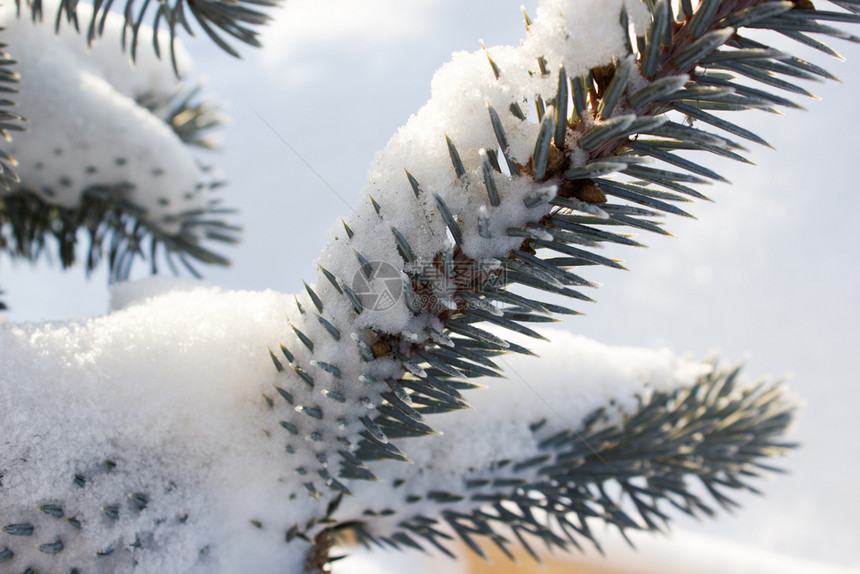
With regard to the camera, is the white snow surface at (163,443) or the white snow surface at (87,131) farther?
the white snow surface at (87,131)

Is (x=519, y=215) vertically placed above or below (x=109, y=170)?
above

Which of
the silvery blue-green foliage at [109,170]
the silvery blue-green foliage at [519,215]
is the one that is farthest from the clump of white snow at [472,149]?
the silvery blue-green foliage at [109,170]

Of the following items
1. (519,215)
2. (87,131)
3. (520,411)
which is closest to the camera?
(519,215)

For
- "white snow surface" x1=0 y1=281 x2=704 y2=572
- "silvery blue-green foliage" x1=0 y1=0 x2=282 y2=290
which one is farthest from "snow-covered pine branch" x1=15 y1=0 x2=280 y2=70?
"white snow surface" x1=0 y1=281 x2=704 y2=572

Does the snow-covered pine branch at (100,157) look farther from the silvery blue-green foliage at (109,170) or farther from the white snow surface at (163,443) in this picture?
the white snow surface at (163,443)

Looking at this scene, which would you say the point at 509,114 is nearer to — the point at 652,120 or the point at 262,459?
the point at 652,120

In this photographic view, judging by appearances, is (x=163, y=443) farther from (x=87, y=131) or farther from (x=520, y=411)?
(x=87, y=131)

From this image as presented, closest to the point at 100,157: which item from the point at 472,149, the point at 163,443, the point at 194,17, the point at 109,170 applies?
the point at 109,170
